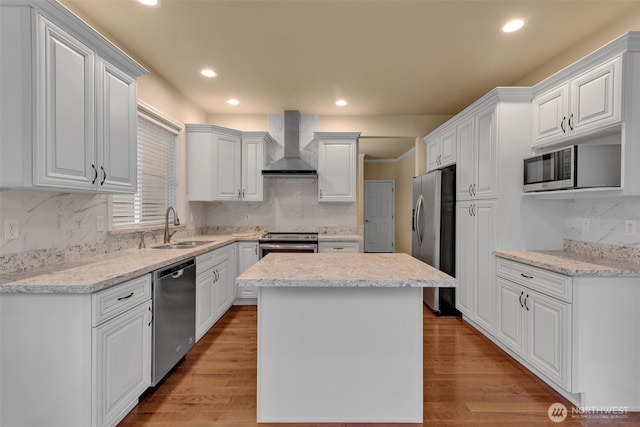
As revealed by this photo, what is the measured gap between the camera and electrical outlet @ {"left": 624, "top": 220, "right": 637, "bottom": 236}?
7.06ft

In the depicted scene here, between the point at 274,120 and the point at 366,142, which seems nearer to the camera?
the point at 274,120

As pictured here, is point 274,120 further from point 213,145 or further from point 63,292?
point 63,292

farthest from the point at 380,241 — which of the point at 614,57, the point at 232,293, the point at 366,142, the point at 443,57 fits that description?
the point at 614,57

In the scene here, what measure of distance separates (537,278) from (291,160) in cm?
321

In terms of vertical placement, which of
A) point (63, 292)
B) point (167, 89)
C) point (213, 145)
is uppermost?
point (167, 89)

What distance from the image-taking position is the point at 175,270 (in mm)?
2336

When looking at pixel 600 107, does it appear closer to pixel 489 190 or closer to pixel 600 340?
pixel 489 190

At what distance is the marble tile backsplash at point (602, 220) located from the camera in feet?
7.13

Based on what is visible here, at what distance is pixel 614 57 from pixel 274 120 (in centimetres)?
A: 379

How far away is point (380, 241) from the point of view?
848cm

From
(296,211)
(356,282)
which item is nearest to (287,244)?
(296,211)

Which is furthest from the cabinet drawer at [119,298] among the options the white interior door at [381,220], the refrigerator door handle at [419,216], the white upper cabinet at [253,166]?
the white interior door at [381,220]

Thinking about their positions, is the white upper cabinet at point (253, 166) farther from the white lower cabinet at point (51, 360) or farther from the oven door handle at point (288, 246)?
the white lower cabinet at point (51, 360)

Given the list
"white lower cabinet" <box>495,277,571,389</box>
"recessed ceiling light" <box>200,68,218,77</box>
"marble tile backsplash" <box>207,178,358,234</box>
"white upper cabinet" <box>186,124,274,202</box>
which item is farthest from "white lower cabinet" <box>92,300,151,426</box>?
"white lower cabinet" <box>495,277,571,389</box>
